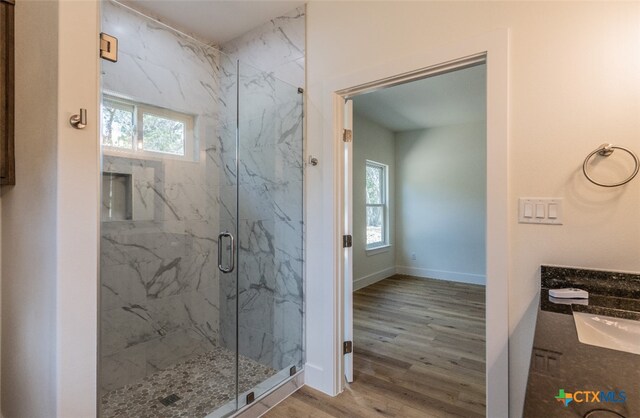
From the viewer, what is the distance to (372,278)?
201 inches

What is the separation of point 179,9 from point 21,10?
44.0 inches

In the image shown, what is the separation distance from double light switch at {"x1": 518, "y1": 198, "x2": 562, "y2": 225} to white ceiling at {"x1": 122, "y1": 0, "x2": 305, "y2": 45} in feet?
6.67

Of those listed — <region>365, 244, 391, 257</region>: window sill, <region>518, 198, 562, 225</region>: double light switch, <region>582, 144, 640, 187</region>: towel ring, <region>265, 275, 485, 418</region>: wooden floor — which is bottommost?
<region>265, 275, 485, 418</region>: wooden floor

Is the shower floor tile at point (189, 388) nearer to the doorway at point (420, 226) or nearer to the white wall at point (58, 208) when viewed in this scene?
the white wall at point (58, 208)

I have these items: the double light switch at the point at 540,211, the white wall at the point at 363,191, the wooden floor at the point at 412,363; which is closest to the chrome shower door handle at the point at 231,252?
the wooden floor at the point at 412,363

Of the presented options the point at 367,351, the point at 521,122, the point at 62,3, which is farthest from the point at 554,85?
the point at 367,351

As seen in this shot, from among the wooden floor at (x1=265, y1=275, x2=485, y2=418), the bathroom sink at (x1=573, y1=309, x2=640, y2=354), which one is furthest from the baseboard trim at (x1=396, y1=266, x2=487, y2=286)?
the bathroom sink at (x1=573, y1=309, x2=640, y2=354)

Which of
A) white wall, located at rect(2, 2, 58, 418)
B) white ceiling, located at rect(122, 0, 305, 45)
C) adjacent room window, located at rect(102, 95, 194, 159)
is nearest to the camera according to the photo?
white wall, located at rect(2, 2, 58, 418)

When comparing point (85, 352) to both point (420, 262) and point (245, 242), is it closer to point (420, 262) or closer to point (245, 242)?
point (245, 242)

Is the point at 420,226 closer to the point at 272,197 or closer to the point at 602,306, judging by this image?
the point at 272,197

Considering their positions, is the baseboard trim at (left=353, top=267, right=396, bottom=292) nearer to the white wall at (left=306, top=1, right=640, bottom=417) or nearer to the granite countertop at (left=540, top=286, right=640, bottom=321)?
the white wall at (left=306, top=1, right=640, bottom=417)

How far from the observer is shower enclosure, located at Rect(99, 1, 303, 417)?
211 centimetres

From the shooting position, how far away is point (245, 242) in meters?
2.46

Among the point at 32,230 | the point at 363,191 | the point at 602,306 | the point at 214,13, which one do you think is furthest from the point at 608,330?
the point at 363,191
